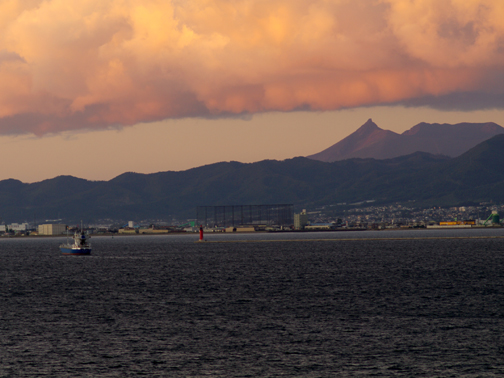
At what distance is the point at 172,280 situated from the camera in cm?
12350

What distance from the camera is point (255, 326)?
2699 inches

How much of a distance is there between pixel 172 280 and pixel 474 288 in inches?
2103

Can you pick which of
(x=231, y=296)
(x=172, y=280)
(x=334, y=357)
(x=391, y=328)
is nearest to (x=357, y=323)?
(x=391, y=328)

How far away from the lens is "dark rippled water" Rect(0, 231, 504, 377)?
165ft

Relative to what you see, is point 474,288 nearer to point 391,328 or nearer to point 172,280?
point 391,328

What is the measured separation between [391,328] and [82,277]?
82104 mm

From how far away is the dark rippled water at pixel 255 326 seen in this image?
165ft

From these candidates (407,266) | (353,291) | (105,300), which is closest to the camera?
(105,300)

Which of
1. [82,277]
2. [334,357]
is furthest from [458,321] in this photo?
[82,277]

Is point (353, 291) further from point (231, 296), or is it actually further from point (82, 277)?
point (82, 277)

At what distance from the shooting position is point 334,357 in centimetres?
5309

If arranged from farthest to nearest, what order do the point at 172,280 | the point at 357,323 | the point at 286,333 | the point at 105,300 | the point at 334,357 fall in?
1. the point at 172,280
2. the point at 105,300
3. the point at 357,323
4. the point at 286,333
5. the point at 334,357

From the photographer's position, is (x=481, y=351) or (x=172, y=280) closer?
(x=481, y=351)

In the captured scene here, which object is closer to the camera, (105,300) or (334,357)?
(334,357)
